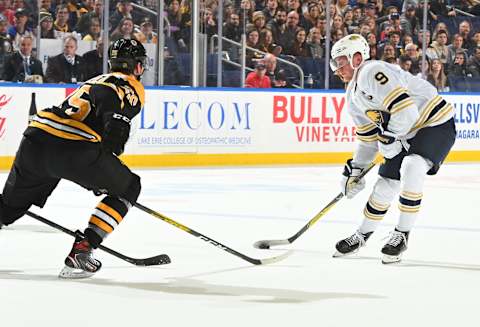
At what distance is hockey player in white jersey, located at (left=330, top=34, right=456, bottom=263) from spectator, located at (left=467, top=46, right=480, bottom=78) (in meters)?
7.98

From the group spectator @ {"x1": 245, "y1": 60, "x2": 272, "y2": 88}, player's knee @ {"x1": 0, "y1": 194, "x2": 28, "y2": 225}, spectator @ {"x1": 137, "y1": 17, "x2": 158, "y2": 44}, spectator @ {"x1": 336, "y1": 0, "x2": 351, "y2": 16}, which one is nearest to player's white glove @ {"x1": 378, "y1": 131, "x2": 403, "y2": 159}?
player's knee @ {"x1": 0, "y1": 194, "x2": 28, "y2": 225}

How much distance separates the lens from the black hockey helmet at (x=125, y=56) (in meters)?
3.74

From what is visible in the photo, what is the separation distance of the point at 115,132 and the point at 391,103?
1.27 meters

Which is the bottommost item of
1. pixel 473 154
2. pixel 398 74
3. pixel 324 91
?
pixel 473 154

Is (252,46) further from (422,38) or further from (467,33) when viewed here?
(467,33)

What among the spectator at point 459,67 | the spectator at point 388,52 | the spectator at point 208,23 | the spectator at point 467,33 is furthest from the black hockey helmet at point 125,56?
Result: the spectator at point 467,33

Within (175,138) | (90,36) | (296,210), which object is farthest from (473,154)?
(296,210)

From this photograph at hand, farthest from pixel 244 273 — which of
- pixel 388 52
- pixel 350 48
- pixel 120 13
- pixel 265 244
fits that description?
pixel 388 52

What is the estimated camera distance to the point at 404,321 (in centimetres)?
302

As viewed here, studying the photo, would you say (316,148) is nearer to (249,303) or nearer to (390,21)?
(390,21)

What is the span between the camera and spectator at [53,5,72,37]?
917 cm

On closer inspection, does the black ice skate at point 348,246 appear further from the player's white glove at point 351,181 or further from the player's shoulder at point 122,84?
the player's shoulder at point 122,84

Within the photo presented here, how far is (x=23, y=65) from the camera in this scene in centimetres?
903

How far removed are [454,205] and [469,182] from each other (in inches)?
79.0
